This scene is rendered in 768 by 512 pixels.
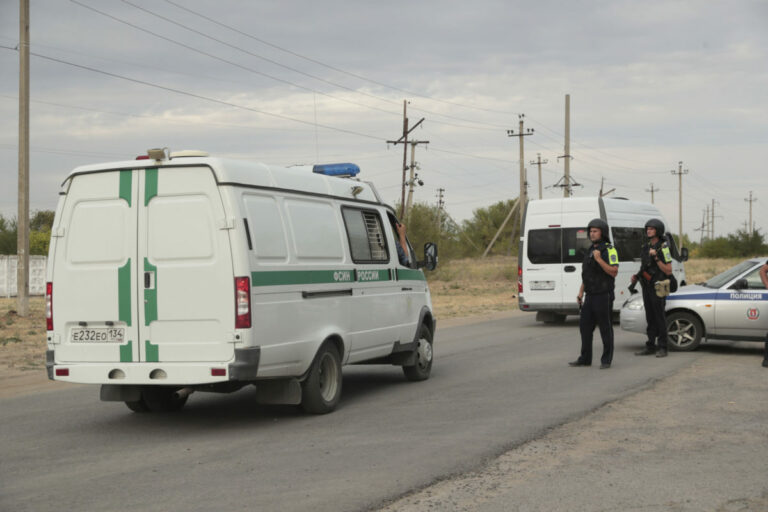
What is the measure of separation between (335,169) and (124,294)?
3047mm

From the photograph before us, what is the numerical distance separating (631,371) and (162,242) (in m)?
6.78

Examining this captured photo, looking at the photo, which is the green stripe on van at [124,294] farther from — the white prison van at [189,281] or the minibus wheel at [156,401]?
the minibus wheel at [156,401]

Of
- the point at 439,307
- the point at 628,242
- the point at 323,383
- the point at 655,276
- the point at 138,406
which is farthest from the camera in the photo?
the point at 439,307

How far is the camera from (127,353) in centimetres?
779

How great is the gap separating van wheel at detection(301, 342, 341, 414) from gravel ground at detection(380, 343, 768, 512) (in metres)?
2.26

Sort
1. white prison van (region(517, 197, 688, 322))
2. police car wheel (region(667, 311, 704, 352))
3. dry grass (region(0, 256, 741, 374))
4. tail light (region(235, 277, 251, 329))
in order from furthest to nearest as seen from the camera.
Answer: white prison van (region(517, 197, 688, 322)) < dry grass (region(0, 256, 741, 374)) < police car wheel (region(667, 311, 704, 352)) < tail light (region(235, 277, 251, 329))

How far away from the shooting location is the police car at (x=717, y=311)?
13.6m

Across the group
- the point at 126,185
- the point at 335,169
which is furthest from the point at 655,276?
the point at 126,185

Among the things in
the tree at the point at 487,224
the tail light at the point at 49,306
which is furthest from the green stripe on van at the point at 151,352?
the tree at the point at 487,224

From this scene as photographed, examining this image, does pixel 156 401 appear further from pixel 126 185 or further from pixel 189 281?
pixel 126 185

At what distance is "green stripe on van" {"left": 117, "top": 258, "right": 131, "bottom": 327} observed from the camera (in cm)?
781

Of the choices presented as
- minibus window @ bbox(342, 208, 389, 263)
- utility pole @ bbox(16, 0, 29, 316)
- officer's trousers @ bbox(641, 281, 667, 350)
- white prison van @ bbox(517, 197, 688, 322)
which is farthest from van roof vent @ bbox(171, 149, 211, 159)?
utility pole @ bbox(16, 0, 29, 316)

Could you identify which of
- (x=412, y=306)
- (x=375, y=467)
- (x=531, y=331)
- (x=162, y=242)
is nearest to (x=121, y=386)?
(x=162, y=242)

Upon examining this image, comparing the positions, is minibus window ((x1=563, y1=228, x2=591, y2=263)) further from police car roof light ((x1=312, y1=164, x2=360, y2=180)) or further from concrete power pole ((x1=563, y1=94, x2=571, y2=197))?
concrete power pole ((x1=563, y1=94, x2=571, y2=197))
